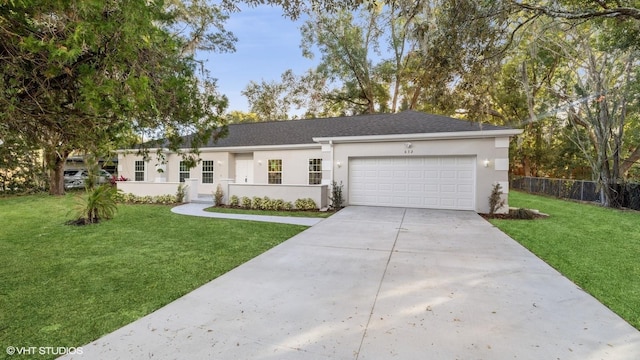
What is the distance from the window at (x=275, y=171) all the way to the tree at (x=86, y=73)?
9.91m

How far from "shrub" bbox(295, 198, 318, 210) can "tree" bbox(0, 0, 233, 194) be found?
7.23 m

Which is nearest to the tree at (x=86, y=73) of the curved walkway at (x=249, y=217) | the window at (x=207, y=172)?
the curved walkway at (x=249, y=217)

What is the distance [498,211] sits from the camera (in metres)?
10.0

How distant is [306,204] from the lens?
37.0 feet

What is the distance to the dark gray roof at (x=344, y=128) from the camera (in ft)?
37.0

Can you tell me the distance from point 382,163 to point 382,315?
8.75m

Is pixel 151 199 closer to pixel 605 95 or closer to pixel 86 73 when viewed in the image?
pixel 86 73

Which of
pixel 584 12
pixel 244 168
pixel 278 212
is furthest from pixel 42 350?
pixel 244 168

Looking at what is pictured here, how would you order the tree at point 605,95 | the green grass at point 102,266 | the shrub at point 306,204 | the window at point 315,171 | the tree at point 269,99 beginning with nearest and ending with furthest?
the green grass at point 102,266, the shrub at point 306,204, the tree at point 605,95, the window at point 315,171, the tree at point 269,99

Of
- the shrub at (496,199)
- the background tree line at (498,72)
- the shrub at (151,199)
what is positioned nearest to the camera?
the background tree line at (498,72)

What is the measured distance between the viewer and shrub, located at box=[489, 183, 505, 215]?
998 centimetres

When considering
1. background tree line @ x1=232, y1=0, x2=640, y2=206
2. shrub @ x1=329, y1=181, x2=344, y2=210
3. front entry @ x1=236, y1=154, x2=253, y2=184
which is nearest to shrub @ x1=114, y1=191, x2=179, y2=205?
front entry @ x1=236, y1=154, x2=253, y2=184

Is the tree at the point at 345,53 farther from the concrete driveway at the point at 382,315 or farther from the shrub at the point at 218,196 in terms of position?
the concrete driveway at the point at 382,315

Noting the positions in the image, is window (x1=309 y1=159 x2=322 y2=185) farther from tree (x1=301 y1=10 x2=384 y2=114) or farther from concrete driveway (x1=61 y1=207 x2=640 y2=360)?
tree (x1=301 y1=10 x2=384 y2=114)
